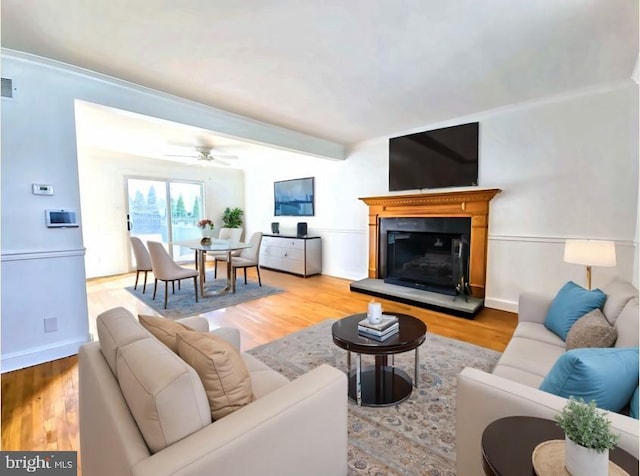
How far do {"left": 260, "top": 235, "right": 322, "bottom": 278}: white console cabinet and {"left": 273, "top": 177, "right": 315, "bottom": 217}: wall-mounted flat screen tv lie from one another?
0.65 m

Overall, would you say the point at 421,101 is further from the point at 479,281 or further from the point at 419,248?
the point at 479,281

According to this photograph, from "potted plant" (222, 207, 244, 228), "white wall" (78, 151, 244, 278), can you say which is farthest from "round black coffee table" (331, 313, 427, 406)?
"potted plant" (222, 207, 244, 228)

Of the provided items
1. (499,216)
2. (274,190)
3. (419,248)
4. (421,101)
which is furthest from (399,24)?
(274,190)

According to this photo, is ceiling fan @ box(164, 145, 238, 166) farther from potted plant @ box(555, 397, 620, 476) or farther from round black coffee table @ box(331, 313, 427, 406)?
potted plant @ box(555, 397, 620, 476)

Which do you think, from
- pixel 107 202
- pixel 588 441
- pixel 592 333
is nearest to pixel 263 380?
pixel 588 441

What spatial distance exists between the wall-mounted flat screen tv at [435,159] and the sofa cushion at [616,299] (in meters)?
2.26

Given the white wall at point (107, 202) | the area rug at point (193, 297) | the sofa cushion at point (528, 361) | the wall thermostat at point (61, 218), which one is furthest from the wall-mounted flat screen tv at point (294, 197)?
Result: the sofa cushion at point (528, 361)

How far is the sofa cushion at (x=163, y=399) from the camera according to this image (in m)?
0.84

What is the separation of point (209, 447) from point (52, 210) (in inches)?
112

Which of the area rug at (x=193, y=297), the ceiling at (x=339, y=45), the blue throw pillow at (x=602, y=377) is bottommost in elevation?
the area rug at (x=193, y=297)

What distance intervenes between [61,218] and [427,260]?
4256mm

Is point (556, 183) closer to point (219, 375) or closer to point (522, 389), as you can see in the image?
point (522, 389)

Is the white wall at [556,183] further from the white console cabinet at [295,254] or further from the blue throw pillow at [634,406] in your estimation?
the white console cabinet at [295,254]

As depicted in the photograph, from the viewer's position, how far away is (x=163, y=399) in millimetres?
844
